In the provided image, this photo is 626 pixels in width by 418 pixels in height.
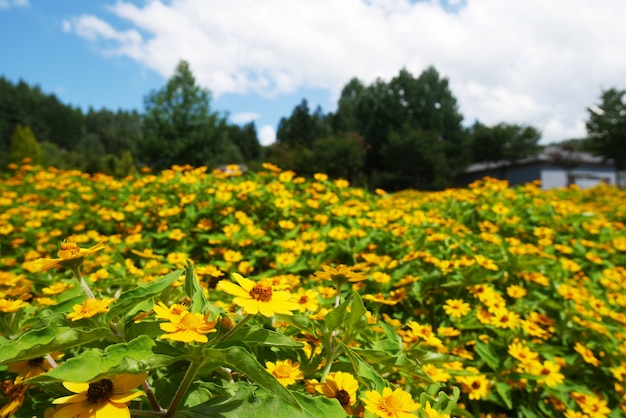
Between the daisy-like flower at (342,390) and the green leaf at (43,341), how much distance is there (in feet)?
1.58

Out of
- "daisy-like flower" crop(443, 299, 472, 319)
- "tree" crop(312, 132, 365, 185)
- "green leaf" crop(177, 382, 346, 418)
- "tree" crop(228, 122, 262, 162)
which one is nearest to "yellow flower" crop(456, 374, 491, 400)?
"daisy-like flower" crop(443, 299, 472, 319)

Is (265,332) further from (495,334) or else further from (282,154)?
(282,154)

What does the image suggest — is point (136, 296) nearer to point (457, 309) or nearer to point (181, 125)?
point (457, 309)

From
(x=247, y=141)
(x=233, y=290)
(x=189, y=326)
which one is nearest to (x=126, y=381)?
(x=189, y=326)

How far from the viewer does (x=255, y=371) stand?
67 cm

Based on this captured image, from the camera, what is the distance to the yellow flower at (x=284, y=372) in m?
0.93

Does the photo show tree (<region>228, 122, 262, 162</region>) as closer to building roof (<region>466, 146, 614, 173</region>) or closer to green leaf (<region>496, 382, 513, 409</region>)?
building roof (<region>466, 146, 614, 173</region>)

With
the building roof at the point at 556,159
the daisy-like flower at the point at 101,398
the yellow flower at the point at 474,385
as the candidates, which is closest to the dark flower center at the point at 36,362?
the daisy-like flower at the point at 101,398

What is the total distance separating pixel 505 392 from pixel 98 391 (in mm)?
1551

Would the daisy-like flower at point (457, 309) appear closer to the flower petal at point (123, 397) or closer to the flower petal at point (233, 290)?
the flower petal at point (233, 290)

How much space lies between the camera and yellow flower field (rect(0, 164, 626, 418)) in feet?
2.48

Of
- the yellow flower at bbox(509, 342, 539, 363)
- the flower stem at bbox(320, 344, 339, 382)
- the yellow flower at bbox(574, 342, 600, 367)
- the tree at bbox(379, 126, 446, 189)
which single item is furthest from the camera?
the tree at bbox(379, 126, 446, 189)

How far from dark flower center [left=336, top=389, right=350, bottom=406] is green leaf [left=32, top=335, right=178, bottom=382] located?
0.40 m

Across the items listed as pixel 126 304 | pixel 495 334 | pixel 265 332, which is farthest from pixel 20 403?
pixel 495 334
